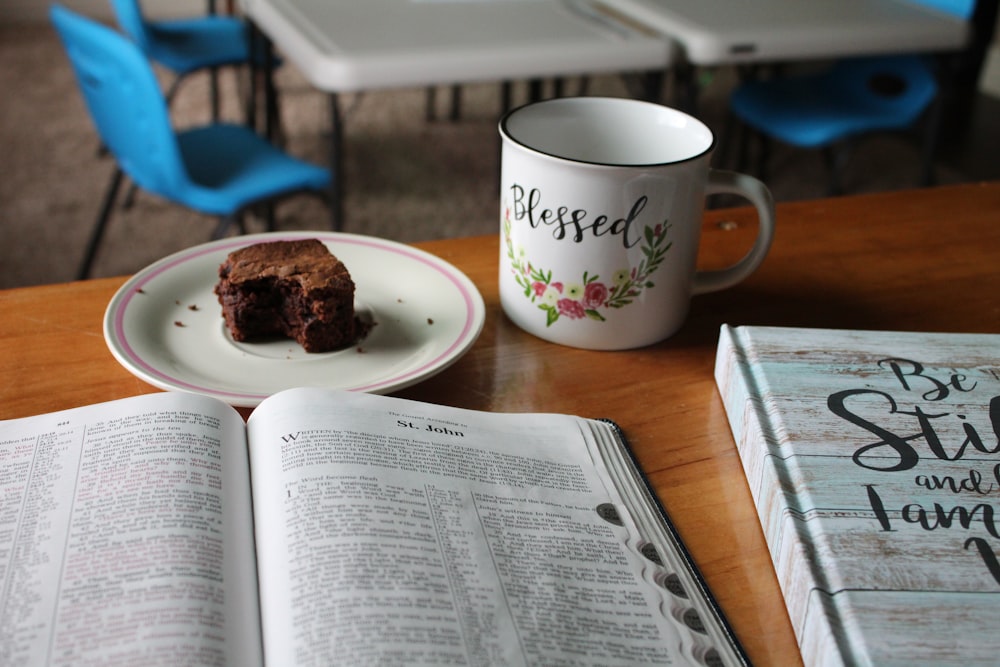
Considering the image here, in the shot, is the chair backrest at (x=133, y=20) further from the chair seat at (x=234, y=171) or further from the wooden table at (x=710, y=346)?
the wooden table at (x=710, y=346)

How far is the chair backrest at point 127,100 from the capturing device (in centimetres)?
127

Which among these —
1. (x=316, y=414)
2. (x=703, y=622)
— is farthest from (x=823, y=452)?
(x=316, y=414)

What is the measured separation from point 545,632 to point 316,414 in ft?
0.56

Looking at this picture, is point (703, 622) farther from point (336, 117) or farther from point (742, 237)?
point (336, 117)

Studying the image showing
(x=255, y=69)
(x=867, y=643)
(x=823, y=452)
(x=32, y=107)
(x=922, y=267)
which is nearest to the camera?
(x=867, y=643)

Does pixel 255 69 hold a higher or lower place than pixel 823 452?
lower

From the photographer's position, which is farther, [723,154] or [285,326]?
[723,154]

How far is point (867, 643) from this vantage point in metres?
0.35

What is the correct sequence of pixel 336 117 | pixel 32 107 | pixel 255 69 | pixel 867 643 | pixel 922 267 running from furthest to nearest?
pixel 32 107 → pixel 255 69 → pixel 336 117 → pixel 922 267 → pixel 867 643

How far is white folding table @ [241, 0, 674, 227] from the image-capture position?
1.40 metres

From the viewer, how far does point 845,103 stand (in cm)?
191

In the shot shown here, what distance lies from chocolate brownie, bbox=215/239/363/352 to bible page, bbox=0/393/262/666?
105mm

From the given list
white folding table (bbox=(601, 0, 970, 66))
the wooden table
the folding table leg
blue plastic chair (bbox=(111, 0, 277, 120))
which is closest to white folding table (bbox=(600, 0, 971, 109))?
white folding table (bbox=(601, 0, 970, 66))

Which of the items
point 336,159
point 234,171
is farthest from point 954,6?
point 234,171
